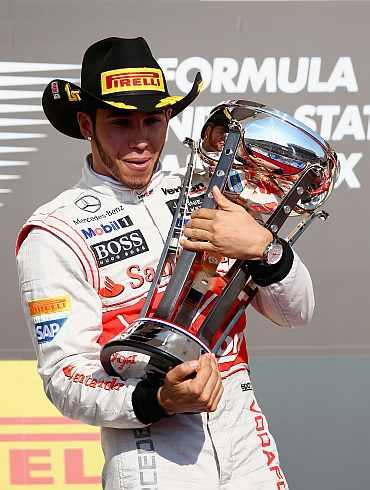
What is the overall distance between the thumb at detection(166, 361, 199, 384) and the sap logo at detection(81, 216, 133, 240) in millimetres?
322

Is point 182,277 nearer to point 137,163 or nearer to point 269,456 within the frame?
point 137,163

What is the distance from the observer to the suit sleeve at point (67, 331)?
5.31 feet

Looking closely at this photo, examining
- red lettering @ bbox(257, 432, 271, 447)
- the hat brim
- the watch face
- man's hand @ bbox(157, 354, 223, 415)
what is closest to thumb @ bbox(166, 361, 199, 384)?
man's hand @ bbox(157, 354, 223, 415)

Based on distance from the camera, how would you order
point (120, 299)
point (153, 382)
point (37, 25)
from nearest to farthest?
point (153, 382), point (120, 299), point (37, 25)

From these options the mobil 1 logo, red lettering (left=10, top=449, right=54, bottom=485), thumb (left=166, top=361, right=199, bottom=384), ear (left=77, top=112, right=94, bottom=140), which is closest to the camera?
thumb (left=166, top=361, right=199, bottom=384)

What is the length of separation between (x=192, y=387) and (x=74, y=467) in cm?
174

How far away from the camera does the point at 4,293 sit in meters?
3.12

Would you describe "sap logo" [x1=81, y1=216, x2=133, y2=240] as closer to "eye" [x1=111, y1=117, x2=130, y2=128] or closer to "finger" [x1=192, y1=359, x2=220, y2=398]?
"eye" [x1=111, y1=117, x2=130, y2=128]

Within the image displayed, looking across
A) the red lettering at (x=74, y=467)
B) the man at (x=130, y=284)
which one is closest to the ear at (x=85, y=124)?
the man at (x=130, y=284)

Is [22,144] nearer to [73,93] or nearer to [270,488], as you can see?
[73,93]

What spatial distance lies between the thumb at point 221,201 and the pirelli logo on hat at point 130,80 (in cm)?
25

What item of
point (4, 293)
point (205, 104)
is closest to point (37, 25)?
point (205, 104)

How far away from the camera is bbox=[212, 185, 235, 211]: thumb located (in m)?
1.62

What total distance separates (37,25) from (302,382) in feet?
4.24
